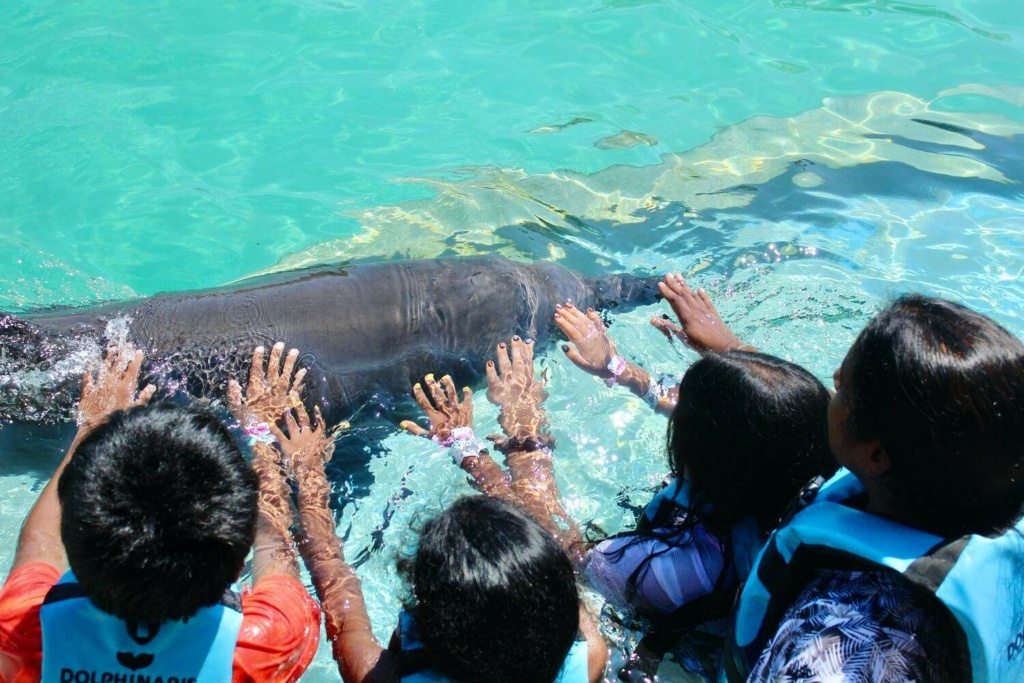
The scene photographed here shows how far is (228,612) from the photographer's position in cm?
260

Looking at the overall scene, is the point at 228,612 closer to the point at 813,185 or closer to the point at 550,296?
the point at 550,296

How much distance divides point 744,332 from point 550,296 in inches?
51.5

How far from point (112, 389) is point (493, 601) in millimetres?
2526

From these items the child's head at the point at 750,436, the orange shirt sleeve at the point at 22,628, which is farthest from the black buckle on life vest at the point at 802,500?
the orange shirt sleeve at the point at 22,628

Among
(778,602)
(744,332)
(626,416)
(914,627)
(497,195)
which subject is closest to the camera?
(914,627)

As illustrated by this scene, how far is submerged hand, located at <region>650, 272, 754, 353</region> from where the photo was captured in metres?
4.64

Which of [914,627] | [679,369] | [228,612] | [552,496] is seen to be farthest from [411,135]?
[914,627]

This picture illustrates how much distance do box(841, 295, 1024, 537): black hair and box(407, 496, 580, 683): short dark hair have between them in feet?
3.02

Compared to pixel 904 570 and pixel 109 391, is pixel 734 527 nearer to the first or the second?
pixel 904 570

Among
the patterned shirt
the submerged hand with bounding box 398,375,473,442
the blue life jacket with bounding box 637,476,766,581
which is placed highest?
the patterned shirt

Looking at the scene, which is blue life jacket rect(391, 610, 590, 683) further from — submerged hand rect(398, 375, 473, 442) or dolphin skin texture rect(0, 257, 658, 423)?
dolphin skin texture rect(0, 257, 658, 423)

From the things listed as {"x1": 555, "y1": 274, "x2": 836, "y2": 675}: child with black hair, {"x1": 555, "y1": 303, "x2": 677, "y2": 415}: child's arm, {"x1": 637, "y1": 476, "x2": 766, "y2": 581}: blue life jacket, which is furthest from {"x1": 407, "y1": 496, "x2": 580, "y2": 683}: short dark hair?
{"x1": 555, "y1": 303, "x2": 677, "y2": 415}: child's arm

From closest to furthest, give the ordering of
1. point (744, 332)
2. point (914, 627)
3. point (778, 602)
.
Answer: point (914, 627), point (778, 602), point (744, 332)

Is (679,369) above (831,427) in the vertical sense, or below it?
below
